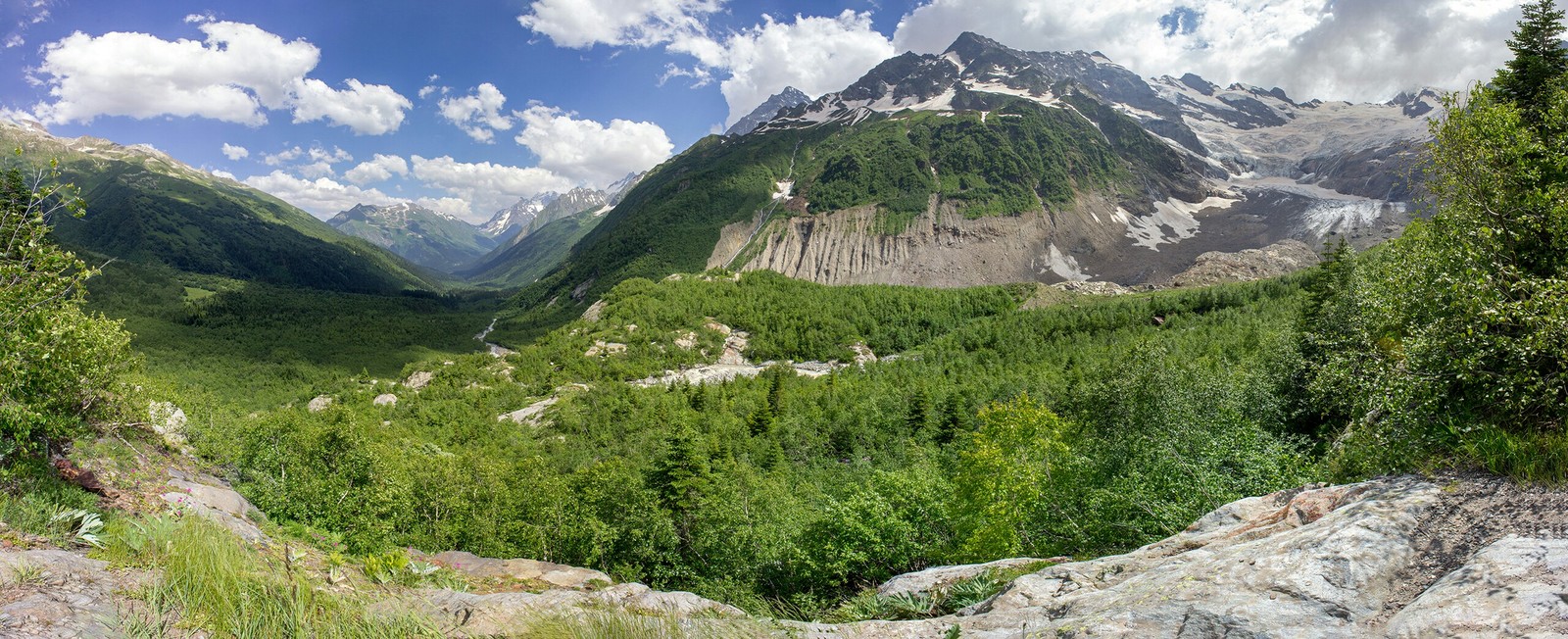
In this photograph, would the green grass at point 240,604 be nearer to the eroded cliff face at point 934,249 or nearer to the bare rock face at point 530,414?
the bare rock face at point 530,414

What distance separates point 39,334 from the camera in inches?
437

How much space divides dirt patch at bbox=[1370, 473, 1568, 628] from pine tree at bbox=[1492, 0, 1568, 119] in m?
31.0

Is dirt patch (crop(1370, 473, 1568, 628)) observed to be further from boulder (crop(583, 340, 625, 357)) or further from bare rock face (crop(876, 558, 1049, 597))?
boulder (crop(583, 340, 625, 357))

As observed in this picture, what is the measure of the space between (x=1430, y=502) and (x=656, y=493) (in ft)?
85.0

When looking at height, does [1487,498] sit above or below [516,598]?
above

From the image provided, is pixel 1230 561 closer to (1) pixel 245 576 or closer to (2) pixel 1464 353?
(2) pixel 1464 353

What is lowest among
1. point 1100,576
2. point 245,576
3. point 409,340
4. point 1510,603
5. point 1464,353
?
point 409,340

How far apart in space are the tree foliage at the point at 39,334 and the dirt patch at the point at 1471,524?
19.2 meters

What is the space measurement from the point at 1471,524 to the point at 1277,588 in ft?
7.19

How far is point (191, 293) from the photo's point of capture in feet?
587

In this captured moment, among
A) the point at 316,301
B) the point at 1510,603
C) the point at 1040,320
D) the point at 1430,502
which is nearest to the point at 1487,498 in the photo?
the point at 1430,502

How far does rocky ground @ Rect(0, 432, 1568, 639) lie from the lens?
484 centimetres

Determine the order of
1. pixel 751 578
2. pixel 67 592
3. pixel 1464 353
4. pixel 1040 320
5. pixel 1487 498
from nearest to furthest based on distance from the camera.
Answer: pixel 67 592 < pixel 1487 498 < pixel 1464 353 < pixel 751 578 < pixel 1040 320

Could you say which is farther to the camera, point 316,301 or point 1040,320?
point 316,301
